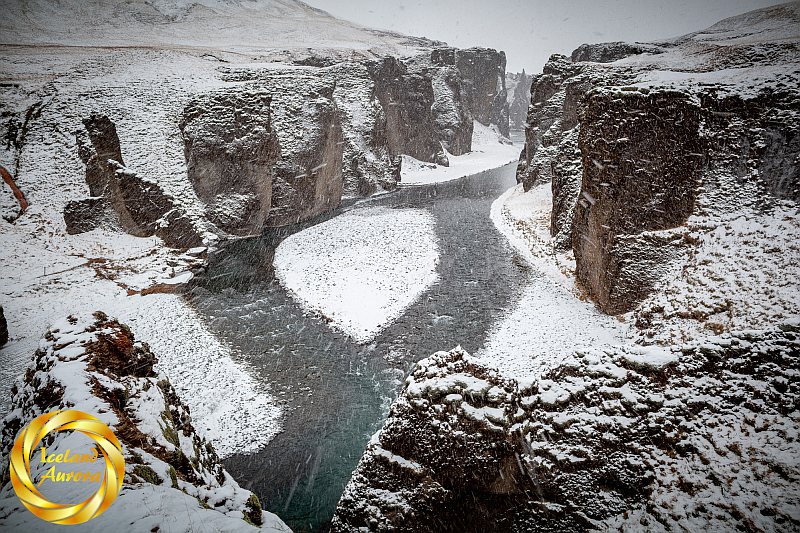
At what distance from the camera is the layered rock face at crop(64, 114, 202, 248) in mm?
22709

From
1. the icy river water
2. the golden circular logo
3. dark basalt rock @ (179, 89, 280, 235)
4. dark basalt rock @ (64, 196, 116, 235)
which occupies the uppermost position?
dark basalt rock @ (179, 89, 280, 235)

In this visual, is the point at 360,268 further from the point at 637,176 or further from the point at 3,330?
the point at 3,330

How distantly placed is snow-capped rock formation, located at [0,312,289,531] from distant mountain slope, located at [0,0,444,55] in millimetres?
50063

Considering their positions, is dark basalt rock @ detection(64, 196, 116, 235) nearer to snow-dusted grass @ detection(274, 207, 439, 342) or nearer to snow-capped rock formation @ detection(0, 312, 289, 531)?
snow-dusted grass @ detection(274, 207, 439, 342)

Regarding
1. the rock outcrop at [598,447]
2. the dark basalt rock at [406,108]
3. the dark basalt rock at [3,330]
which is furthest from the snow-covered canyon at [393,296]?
the dark basalt rock at [406,108]

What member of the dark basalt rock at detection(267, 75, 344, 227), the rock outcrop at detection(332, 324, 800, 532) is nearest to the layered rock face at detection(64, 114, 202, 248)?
the dark basalt rock at detection(267, 75, 344, 227)

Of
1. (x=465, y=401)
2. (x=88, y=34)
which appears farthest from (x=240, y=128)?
(x=88, y=34)

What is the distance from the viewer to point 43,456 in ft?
16.0

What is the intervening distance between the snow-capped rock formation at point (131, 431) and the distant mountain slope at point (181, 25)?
50.1m

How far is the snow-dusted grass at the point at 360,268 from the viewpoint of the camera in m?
18.3

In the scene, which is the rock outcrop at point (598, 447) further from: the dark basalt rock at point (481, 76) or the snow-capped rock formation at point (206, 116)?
the dark basalt rock at point (481, 76)

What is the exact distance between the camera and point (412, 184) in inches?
1794

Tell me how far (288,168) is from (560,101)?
957 inches

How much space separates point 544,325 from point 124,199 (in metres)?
25.7
